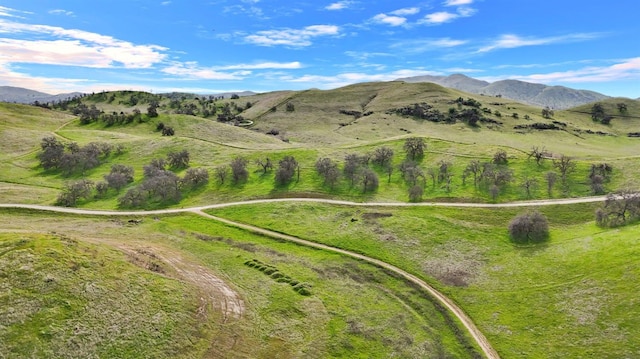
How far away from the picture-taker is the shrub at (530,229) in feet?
230

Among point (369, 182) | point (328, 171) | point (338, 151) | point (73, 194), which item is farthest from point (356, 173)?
point (73, 194)

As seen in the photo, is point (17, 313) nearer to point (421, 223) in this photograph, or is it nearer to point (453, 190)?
point (421, 223)

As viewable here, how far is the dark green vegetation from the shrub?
1.50m

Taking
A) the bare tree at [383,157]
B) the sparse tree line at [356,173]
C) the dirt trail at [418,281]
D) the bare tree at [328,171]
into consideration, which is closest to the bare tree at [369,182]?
the sparse tree line at [356,173]

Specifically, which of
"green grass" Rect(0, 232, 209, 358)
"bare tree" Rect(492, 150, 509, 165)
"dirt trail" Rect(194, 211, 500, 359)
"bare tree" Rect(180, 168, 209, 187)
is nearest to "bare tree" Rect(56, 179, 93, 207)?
"bare tree" Rect(180, 168, 209, 187)

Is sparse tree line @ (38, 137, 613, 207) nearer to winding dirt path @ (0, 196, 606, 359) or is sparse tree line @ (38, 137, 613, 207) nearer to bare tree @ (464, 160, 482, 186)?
bare tree @ (464, 160, 482, 186)

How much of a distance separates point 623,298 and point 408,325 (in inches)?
1097

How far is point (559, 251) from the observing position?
63.4 m

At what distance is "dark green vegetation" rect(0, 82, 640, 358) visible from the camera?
45.9 meters

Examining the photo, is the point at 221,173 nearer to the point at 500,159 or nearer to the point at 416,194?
the point at 416,194

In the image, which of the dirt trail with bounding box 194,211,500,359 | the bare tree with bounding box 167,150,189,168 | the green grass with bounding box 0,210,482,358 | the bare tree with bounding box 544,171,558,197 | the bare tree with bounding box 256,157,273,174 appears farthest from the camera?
the bare tree with bounding box 167,150,189,168

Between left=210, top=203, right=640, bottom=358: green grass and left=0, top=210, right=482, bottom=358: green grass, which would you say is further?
left=210, top=203, right=640, bottom=358: green grass

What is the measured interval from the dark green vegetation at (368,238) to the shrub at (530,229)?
150cm

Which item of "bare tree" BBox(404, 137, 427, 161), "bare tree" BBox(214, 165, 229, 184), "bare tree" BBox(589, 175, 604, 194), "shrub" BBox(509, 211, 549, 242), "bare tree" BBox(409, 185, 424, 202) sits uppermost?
"bare tree" BBox(404, 137, 427, 161)
